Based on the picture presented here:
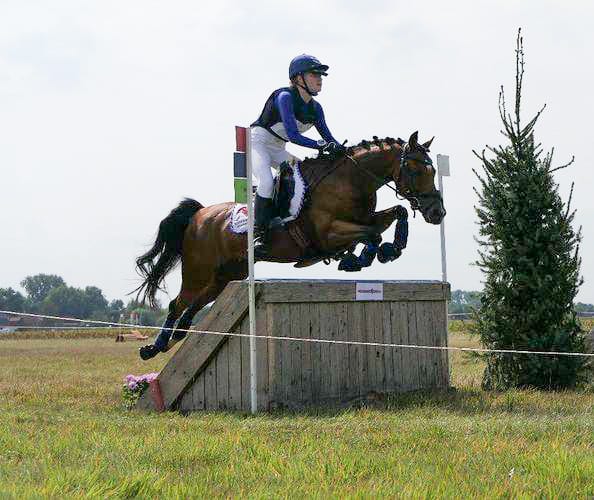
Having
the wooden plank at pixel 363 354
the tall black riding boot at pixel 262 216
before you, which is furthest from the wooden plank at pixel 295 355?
the tall black riding boot at pixel 262 216

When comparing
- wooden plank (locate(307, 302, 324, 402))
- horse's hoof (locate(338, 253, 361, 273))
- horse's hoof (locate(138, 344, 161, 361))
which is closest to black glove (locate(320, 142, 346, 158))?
horse's hoof (locate(338, 253, 361, 273))

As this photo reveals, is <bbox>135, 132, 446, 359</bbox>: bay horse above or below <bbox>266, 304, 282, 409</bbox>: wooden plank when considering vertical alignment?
above

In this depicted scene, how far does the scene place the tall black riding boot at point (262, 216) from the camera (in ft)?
22.5

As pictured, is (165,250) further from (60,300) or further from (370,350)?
(60,300)

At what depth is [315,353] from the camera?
6.64 m

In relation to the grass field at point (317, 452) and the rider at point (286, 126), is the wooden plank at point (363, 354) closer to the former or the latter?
the grass field at point (317, 452)

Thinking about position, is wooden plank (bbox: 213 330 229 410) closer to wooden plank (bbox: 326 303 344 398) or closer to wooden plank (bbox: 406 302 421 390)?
wooden plank (bbox: 326 303 344 398)

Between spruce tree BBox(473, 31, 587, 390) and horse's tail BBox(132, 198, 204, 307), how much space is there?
9.68 ft

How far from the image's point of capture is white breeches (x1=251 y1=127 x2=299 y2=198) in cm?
686

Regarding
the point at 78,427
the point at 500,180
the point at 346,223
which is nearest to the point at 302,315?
the point at 346,223

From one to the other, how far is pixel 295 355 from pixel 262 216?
45.9 inches

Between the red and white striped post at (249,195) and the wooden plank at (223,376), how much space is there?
342 millimetres

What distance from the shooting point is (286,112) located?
6.64 meters

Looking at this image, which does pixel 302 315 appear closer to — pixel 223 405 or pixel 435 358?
pixel 223 405
